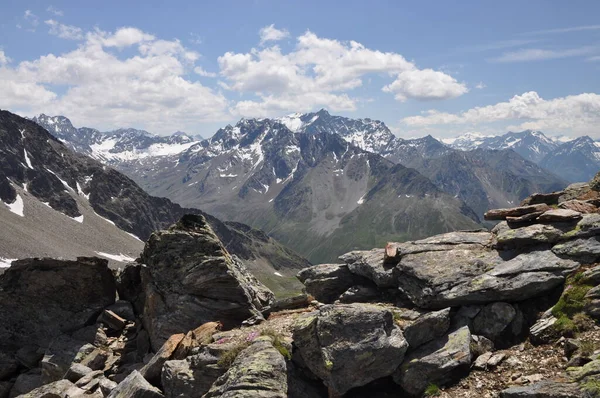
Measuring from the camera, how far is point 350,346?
18.8 meters

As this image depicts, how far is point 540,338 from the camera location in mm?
18672

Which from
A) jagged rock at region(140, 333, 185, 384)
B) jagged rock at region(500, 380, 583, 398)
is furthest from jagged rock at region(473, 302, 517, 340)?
jagged rock at region(140, 333, 185, 384)

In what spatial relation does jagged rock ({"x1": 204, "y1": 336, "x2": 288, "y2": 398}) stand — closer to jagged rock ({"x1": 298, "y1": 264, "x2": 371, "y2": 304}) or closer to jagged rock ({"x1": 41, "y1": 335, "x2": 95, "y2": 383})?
jagged rock ({"x1": 298, "y1": 264, "x2": 371, "y2": 304})

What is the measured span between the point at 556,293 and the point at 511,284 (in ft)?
7.31

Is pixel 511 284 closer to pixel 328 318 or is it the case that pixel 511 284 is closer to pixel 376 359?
pixel 376 359

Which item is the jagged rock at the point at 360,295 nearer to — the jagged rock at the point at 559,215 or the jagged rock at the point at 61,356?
the jagged rock at the point at 559,215

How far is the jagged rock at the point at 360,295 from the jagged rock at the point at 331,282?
4.90ft

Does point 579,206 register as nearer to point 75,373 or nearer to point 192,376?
point 192,376

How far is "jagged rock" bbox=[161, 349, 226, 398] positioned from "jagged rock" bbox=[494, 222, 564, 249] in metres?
16.2

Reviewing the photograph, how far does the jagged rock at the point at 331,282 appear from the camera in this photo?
2856cm

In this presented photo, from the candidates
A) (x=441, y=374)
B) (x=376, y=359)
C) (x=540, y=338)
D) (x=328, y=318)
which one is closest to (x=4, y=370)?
(x=328, y=318)

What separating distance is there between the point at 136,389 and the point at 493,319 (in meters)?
17.2

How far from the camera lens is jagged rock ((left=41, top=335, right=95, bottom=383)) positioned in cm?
2620

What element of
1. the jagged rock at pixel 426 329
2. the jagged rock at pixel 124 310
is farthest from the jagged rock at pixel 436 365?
the jagged rock at pixel 124 310
